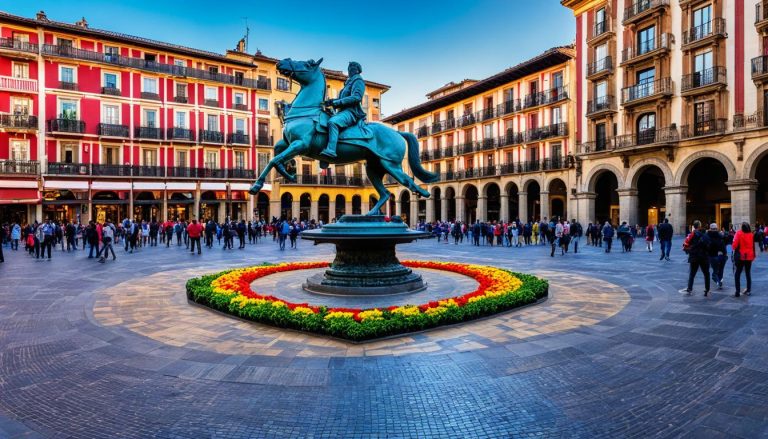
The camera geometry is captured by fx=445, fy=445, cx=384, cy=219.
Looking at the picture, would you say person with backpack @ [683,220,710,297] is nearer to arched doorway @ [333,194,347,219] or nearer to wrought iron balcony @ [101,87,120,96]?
wrought iron balcony @ [101,87,120,96]

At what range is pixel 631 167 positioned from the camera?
100 feet

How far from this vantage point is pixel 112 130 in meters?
36.8

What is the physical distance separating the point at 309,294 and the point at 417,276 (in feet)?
7.46

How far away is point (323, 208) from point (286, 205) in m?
4.65

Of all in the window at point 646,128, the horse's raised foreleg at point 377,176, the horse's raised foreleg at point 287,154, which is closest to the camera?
the horse's raised foreleg at point 287,154

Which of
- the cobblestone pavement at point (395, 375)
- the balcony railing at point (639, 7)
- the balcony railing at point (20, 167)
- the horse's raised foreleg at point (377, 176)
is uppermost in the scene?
the balcony railing at point (639, 7)

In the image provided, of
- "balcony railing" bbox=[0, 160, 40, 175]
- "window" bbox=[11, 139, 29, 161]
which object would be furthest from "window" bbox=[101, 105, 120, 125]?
"balcony railing" bbox=[0, 160, 40, 175]

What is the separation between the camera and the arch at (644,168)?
2830 centimetres

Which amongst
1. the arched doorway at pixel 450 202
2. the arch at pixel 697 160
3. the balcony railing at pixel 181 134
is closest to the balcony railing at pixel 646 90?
the arch at pixel 697 160

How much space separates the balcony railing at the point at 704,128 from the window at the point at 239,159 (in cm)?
3606

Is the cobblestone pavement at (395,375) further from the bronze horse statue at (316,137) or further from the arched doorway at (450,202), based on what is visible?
the arched doorway at (450,202)

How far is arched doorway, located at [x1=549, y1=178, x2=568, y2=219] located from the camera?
3984 cm

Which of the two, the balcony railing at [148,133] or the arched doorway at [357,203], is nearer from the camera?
the balcony railing at [148,133]

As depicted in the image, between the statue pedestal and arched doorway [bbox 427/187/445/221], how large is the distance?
136 ft
